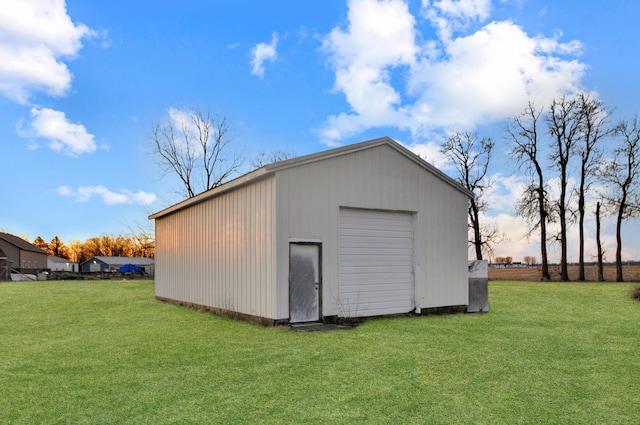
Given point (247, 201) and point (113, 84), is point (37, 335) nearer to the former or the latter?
point (247, 201)

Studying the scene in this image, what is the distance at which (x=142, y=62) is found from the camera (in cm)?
1408

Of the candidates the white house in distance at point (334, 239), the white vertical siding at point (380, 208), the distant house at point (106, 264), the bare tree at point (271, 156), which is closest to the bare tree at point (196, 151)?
the bare tree at point (271, 156)

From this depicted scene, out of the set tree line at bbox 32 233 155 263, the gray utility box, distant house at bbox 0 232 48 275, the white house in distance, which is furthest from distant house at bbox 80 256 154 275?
the gray utility box

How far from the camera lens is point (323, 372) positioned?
539 centimetres

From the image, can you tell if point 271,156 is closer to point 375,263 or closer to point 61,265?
point 375,263

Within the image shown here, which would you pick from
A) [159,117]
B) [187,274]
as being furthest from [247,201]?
[159,117]

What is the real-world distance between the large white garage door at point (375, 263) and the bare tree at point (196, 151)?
20.8 m

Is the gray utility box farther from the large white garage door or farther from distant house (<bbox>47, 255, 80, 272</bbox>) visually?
distant house (<bbox>47, 255, 80, 272</bbox>)

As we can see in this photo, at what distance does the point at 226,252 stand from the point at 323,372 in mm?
6010

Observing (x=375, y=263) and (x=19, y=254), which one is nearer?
(x=375, y=263)

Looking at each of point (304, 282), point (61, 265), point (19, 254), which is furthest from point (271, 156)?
point (61, 265)

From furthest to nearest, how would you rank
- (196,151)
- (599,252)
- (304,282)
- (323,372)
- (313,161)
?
(196,151)
(599,252)
(313,161)
(304,282)
(323,372)

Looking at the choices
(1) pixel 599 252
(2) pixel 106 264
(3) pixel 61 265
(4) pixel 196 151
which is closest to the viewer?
(1) pixel 599 252

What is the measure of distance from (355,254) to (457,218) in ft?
10.9
